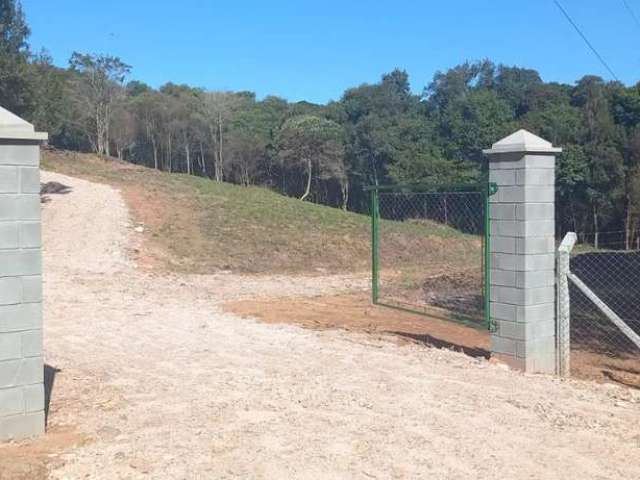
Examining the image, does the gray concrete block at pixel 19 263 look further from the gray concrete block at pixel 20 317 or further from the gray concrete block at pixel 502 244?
the gray concrete block at pixel 502 244

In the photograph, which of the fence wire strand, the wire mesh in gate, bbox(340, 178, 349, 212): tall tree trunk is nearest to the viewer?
the wire mesh in gate

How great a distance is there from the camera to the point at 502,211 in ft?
23.2

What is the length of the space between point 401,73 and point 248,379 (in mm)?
62885

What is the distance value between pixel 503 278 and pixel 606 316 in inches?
47.8

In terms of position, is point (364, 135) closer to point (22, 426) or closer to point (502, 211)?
point (502, 211)

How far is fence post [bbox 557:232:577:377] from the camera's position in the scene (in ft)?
22.5

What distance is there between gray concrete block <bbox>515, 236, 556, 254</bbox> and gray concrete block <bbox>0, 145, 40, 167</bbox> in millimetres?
4287

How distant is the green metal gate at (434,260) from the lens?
8.38 metres

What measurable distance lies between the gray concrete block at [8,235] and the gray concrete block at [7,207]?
0.04 m

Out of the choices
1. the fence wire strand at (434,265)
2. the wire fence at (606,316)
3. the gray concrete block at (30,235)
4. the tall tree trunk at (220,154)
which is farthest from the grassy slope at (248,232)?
the tall tree trunk at (220,154)

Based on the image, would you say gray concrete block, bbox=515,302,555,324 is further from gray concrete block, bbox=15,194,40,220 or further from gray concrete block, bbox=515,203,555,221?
gray concrete block, bbox=15,194,40,220

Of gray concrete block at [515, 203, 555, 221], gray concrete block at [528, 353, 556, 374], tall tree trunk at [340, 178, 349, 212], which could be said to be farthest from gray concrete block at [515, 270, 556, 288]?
tall tree trunk at [340, 178, 349, 212]

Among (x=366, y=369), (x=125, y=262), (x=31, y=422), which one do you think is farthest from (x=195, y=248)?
(x=31, y=422)

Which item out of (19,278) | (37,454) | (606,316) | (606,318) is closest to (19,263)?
(19,278)
